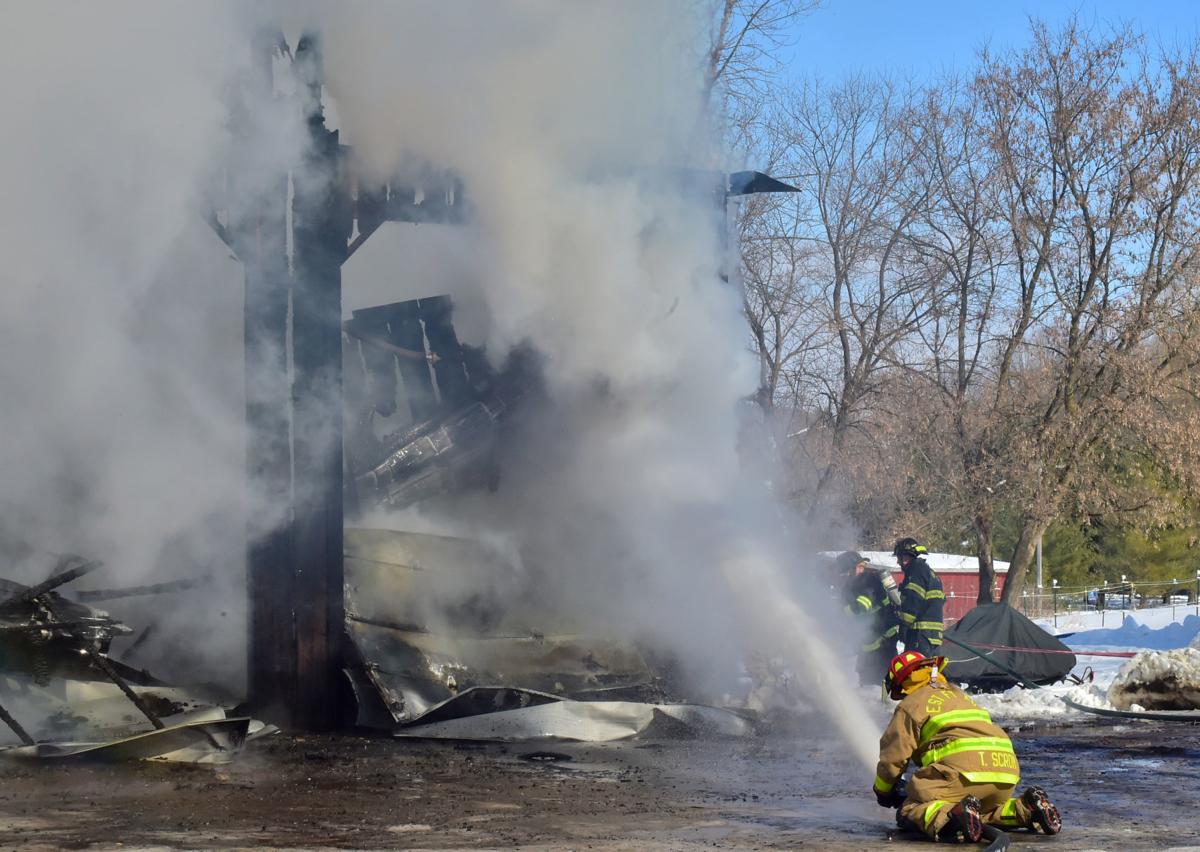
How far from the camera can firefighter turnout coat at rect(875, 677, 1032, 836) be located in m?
5.55

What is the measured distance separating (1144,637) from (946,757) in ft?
52.2

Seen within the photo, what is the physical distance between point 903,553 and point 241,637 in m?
5.18

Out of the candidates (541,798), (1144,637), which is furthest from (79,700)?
(1144,637)

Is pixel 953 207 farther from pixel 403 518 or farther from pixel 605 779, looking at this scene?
pixel 605 779

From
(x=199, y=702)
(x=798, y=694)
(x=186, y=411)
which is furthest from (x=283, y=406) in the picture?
(x=798, y=694)

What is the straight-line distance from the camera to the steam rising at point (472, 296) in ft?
26.2

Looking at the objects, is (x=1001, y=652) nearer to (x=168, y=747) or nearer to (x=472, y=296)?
(x=472, y=296)

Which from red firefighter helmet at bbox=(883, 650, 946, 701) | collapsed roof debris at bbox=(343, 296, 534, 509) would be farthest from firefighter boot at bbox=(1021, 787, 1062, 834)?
collapsed roof debris at bbox=(343, 296, 534, 509)

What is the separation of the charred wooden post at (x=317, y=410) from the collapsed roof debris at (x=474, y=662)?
0.29 meters

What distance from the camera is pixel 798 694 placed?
34.8ft

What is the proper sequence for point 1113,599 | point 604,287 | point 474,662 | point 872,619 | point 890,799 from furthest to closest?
point 1113,599, point 872,619, point 474,662, point 604,287, point 890,799

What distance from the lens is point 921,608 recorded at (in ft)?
34.1

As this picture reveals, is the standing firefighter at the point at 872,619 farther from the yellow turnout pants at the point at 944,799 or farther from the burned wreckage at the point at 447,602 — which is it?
the yellow turnout pants at the point at 944,799

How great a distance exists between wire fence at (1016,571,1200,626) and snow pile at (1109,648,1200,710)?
16.2 metres
